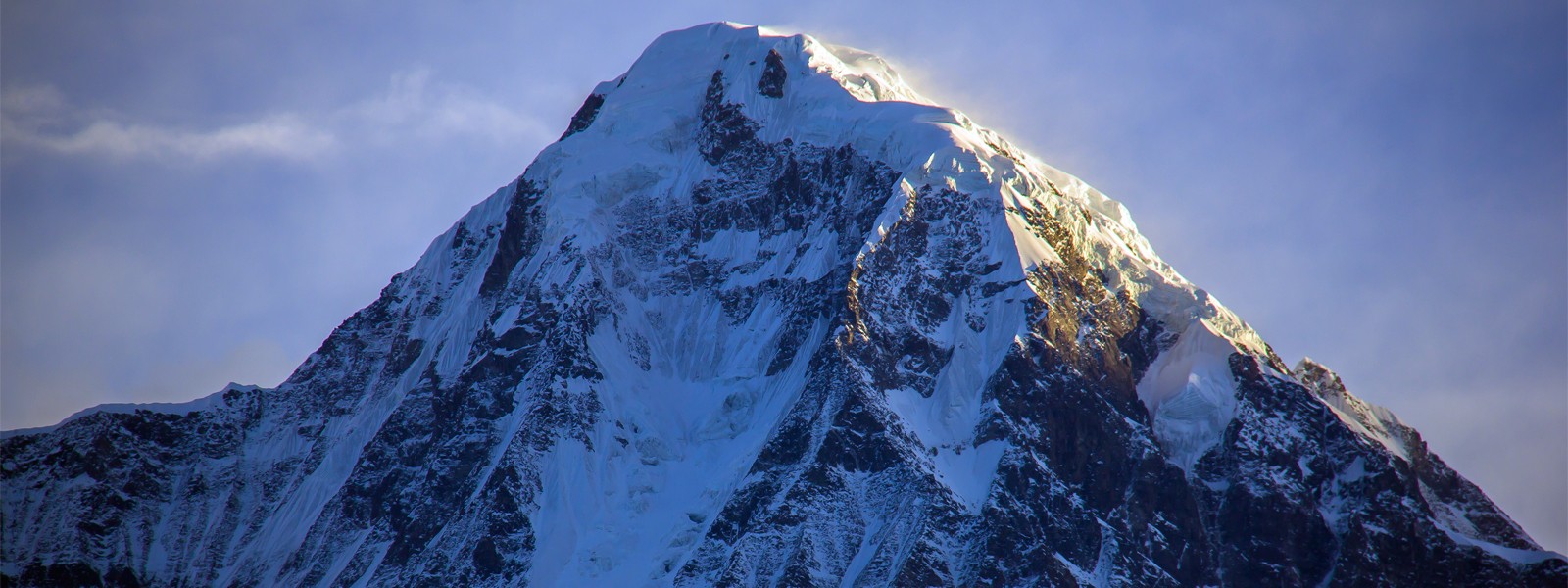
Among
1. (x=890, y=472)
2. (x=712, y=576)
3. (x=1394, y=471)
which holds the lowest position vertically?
(x=712, y=576)

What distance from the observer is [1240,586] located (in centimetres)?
19212

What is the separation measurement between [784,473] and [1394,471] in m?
56.5

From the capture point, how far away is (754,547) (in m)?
192

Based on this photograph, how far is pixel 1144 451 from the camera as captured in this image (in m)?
199

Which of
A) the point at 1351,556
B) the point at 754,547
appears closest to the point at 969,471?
the point at 754,547

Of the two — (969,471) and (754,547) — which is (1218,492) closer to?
(969,471)

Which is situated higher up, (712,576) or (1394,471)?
(1394,471)

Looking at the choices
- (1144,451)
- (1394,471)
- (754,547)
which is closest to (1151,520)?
(1144,451)

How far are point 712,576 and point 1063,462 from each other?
3377cm

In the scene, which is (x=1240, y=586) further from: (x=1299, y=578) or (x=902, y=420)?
(x=902, y=420)

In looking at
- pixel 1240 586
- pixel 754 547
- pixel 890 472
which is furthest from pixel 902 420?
pixel 1240 586

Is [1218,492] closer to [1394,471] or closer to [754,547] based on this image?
[1394,471]

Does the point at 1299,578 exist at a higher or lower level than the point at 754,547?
higher

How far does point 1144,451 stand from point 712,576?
137ft
